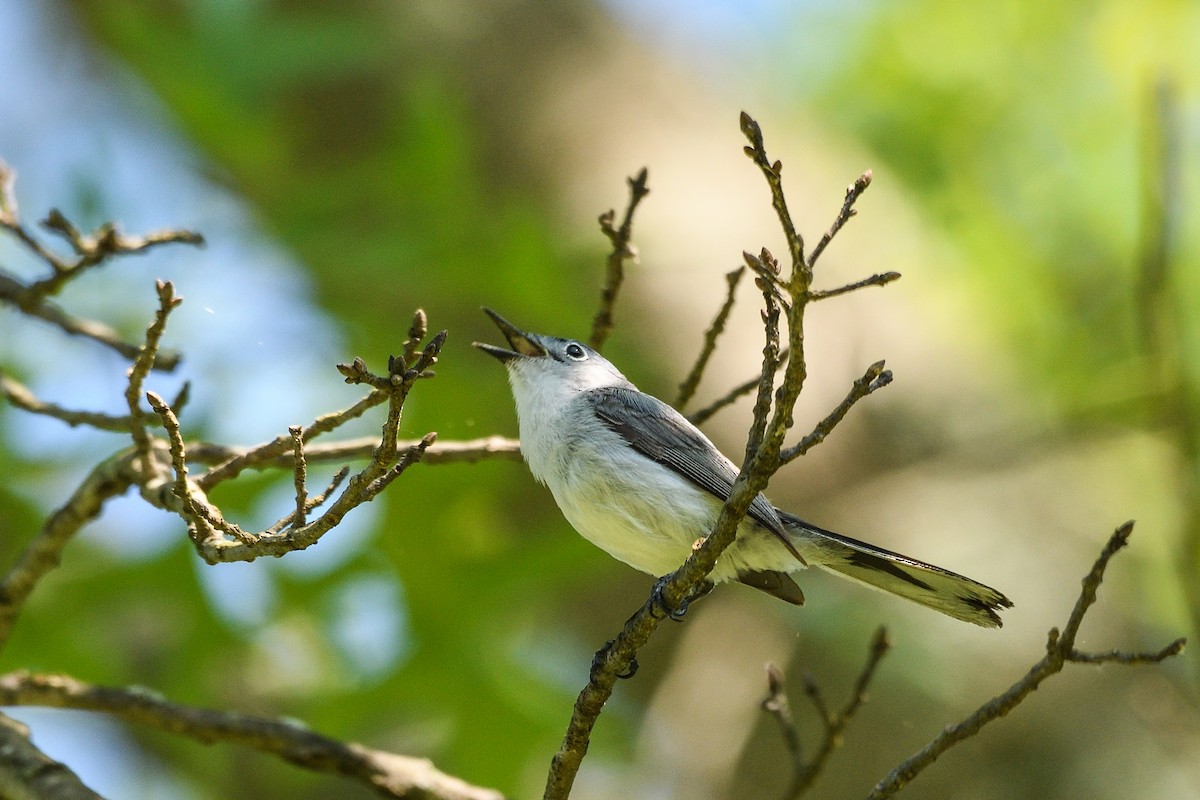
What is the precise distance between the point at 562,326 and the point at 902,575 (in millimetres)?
1686

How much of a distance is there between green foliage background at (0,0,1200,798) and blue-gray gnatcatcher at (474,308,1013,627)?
70 centimetres

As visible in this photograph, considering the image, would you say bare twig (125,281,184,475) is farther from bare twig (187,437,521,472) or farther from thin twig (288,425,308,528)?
thin twig (288,425,308,528)

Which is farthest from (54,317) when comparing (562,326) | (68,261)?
(562,326)

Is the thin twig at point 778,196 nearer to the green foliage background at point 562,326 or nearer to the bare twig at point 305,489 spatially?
the bare twig at point 305,489

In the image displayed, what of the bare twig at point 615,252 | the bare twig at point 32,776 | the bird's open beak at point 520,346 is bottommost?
the bare twig at point 32,776

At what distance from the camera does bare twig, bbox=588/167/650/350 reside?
313cm

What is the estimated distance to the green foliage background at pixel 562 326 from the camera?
4160 millimetres

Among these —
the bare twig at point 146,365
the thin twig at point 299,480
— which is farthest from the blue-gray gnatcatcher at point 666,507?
the thin twig at point 299,480

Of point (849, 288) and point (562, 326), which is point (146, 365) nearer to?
point (849, 288)

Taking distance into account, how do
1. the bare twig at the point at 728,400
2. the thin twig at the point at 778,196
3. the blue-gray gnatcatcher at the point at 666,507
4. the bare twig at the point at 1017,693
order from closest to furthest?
the thin twig at the point at 778,196, the bare twig at the point at 1017,693, the blue-gray gnatcatcher at the point at 666,507, the bare twig at the point at 728,400

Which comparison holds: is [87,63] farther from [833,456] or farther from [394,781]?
[394,781]

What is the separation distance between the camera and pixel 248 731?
2975 mm

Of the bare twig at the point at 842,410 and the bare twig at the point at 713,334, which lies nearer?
the bare twig at the point at 842,410

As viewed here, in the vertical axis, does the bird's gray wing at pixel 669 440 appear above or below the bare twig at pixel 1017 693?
above
